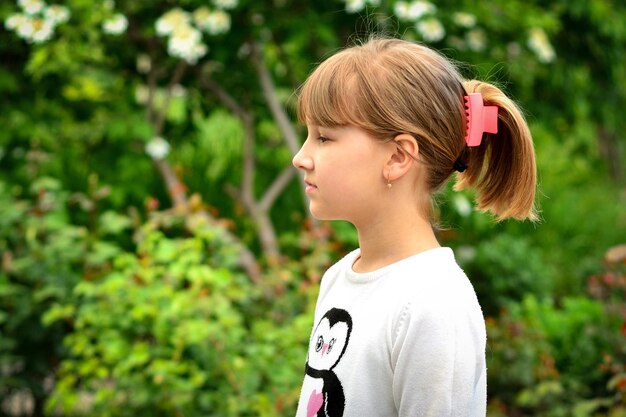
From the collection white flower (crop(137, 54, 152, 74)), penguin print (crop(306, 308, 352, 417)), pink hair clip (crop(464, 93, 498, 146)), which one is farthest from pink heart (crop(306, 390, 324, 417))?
white flower (crop(137, 54, 152, 74))

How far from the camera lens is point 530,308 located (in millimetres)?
4641

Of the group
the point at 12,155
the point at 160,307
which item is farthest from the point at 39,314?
the point at 12,155

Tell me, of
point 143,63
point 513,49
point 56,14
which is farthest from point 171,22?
point 513,49

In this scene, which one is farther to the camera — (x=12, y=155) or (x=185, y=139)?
(x=185, y=139)

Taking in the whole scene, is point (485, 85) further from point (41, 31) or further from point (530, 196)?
point (41, 31)

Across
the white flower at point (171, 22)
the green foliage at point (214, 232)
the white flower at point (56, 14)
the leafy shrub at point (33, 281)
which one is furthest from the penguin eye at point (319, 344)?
the white flower at point (56, 14)

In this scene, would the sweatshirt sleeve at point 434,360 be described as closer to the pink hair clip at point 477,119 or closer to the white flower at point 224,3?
the pink hair clip at point 477,119

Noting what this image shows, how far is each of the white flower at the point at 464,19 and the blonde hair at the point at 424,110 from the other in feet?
9.30

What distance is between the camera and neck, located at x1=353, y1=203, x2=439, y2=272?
176 centimetres

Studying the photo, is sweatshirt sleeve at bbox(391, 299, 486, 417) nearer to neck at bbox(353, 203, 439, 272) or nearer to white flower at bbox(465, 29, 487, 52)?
neck at bbox(353, 203, 439, 272)

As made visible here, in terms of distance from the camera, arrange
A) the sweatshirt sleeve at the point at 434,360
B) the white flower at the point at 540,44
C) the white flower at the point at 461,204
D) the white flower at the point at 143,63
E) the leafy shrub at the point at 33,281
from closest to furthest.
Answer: the sweatshirt sleeve at the point at 434,360
the leafy shrub at the point at 33,281
the white flower at the point at 461,204
the white flower at the point at 540,44
the white flower at the point at 143,63

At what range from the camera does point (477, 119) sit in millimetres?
1751

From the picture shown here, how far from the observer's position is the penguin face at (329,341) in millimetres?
1759

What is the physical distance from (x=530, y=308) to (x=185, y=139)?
6.83ft
